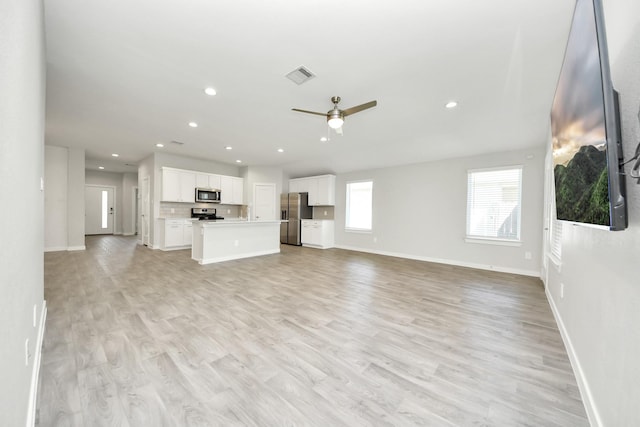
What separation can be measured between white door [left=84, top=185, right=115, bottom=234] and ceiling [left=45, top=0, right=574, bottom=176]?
6256mm

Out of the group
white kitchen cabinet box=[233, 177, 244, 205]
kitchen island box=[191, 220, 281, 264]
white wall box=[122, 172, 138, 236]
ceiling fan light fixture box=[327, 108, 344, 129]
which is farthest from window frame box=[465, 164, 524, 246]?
white wall box=[122, 172, 138, 236]

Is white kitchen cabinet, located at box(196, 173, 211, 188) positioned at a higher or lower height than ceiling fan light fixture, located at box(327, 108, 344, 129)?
lower

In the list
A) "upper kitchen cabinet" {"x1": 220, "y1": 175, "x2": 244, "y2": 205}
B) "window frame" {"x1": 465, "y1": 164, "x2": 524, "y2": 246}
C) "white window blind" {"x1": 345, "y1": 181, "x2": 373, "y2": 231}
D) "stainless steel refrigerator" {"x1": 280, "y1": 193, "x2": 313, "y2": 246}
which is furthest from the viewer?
"stainless steel refrigerator" {"x1": 280, "y1": 193, "x2": 313, "y2": 246}

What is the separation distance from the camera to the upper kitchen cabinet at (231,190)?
7.56 meters

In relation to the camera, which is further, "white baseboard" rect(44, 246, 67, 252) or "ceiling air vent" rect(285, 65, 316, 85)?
"white baseboard" rect(44, 246, 67, 252)

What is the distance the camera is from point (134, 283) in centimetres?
364

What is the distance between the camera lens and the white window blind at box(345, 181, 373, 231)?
723cm

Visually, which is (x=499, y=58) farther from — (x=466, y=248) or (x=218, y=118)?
(x=466, y=248)

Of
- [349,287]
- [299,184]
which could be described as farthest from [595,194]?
[299,184]

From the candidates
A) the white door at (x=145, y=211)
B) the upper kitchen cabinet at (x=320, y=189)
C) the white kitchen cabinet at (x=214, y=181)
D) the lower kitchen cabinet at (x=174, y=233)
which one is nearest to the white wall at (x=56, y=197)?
the white door at (x=145, y=211)

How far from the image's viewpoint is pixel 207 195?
7105 millimetres

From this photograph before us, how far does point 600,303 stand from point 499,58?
81.2 inches

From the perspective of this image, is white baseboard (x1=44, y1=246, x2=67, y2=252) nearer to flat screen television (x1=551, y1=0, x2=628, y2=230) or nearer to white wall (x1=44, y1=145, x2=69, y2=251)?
white wall (x1=44, y1=145, x2=69, y2=251)

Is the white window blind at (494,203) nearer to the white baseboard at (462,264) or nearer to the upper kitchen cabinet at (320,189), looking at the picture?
the white baseboard at (462,264)
